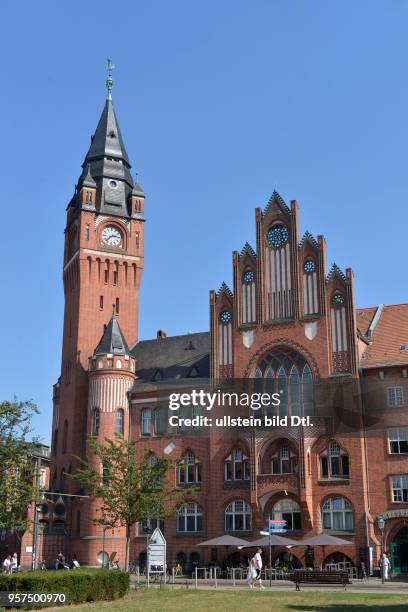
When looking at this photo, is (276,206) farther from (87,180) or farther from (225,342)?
(87,180)

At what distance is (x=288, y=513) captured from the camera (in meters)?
55.7

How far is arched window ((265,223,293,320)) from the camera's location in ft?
195

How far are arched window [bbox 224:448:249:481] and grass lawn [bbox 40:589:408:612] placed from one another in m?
20.5

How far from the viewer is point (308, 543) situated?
160ft

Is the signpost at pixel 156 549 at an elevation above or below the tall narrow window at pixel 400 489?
below

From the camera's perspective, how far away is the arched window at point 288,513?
2173 inches

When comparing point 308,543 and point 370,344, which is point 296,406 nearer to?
point 370,344

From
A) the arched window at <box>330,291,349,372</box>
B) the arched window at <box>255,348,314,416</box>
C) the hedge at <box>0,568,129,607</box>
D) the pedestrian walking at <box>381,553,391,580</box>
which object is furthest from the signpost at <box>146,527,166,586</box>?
the arched window at <box>330,291,349,372</box>

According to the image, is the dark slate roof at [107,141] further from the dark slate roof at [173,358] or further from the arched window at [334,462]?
the arched window at [334,462]

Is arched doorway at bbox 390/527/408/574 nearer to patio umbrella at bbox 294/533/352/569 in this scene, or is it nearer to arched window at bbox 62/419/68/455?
patio umbrella at bbox 294/533/352/569

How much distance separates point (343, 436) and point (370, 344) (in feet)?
24.1

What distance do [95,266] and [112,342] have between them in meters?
8.88

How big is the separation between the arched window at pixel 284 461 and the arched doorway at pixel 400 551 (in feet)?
25.4

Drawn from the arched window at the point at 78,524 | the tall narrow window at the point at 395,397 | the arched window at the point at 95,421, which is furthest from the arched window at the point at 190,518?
the tall narrow window at the point at 395,397
